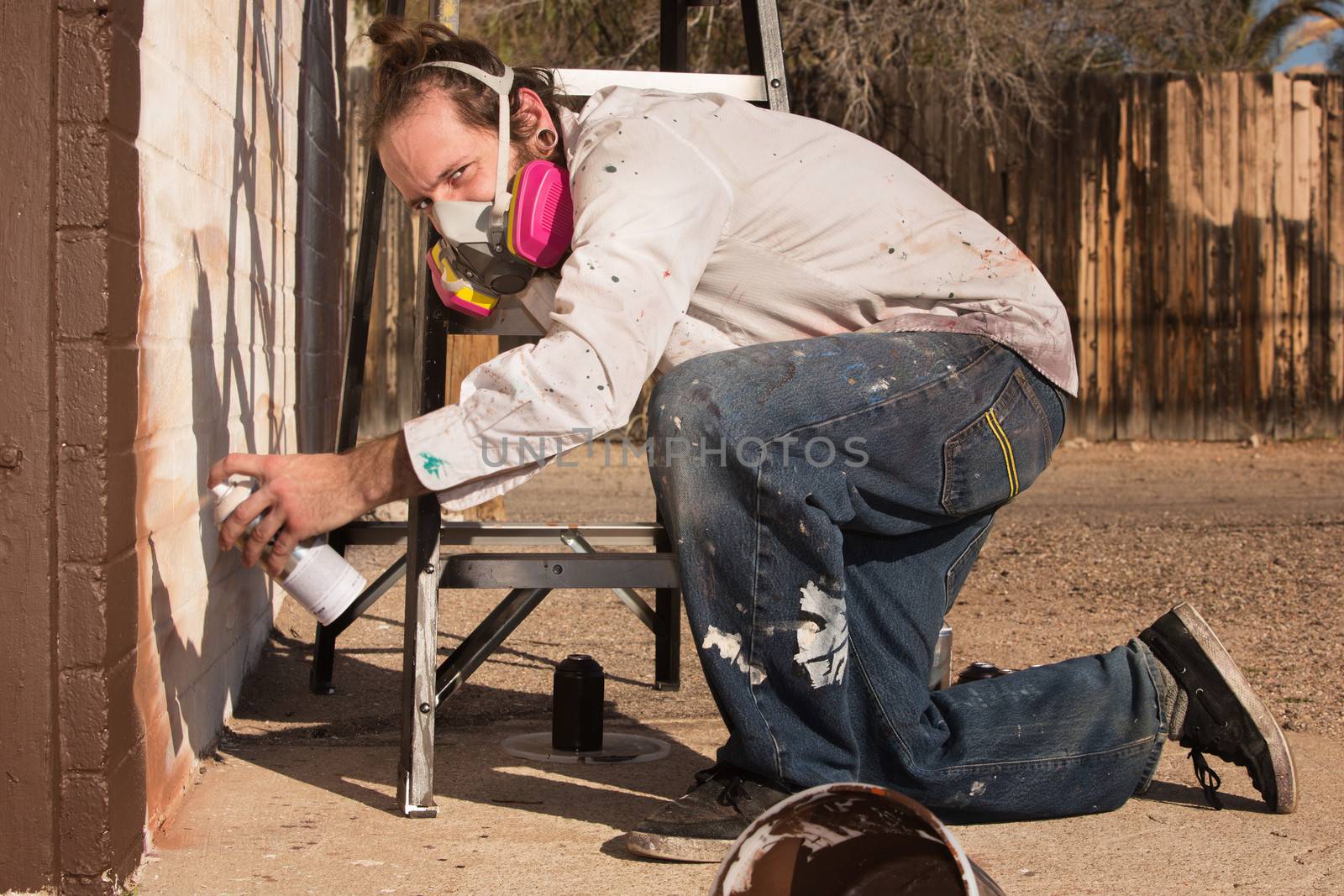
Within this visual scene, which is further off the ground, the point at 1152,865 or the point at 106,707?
the point at 106,707

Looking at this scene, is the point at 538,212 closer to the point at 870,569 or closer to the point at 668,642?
the point at 870,569

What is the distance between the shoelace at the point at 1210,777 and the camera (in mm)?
2600

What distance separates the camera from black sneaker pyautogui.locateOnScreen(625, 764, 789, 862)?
88.7 inches

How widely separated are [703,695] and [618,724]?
1.32 ft

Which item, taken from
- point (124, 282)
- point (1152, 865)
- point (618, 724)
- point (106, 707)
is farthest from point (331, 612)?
→ point (1152, 865)

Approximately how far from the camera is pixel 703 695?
12.1 ft

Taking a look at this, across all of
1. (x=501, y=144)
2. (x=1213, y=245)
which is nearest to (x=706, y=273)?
(x=501, y=144)

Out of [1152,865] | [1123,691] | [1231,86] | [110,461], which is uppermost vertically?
[1231,86]

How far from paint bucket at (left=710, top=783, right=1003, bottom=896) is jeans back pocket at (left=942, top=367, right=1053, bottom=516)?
2.78ft

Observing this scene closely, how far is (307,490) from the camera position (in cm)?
210

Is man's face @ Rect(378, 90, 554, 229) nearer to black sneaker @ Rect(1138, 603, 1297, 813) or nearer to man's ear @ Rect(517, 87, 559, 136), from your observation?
man's ear @ Rect(517, 87, 559, 136)

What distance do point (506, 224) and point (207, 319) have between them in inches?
27.7

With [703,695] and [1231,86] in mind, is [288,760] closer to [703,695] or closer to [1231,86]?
[703,695]

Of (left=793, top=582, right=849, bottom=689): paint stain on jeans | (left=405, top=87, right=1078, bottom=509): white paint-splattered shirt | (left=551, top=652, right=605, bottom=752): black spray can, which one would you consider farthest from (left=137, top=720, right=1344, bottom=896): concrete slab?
(left=405, top=87, right=1078, bottom=509): white paint-splattered shirt
